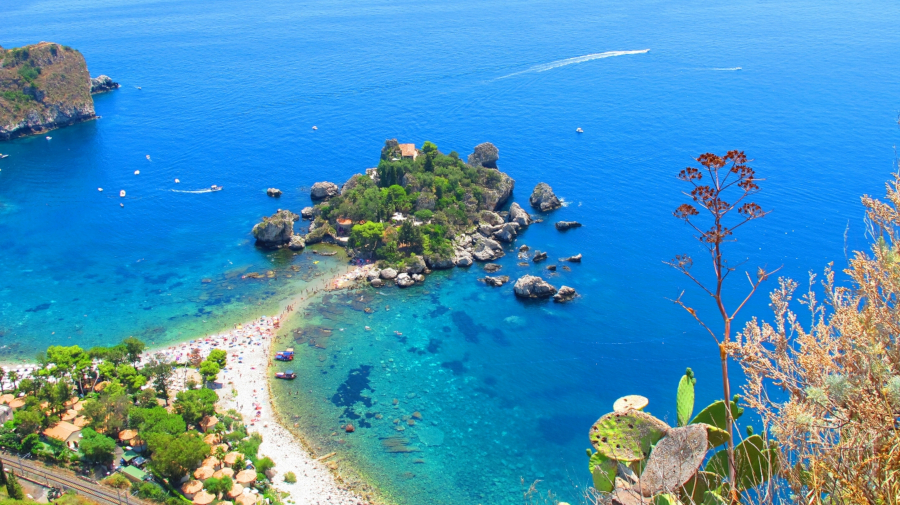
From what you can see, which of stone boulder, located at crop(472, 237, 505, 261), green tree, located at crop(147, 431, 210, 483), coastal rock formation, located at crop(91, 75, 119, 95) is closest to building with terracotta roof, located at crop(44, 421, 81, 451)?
green tree, located at crop(147, 431, 210, 483)

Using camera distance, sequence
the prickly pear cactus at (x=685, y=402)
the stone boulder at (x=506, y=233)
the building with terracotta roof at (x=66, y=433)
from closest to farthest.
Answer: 1. the prickly pear cactus at (x=685, y=402)
2. the building with terracotta roof at (x=66, y=433)
3. the stone boulder at (x=506, y=233)

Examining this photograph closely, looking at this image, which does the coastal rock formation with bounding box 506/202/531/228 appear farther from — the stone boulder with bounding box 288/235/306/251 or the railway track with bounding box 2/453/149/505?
the railway track with bounding box 2/453/149/505

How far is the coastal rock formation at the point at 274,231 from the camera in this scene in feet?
241

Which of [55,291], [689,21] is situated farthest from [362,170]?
[689,21]

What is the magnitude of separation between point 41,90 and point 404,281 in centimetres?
9133

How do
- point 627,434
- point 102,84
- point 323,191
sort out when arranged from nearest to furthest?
point 627,434 → point 323,191 → point 102,84

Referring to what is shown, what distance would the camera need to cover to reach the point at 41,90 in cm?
11669

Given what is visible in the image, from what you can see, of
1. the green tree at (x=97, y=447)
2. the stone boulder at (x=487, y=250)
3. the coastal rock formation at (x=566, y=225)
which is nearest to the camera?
the green tree at (x=97, y=447)

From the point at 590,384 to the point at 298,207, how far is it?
1881 inches

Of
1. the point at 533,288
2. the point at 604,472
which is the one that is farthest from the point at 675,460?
the point at 533,288

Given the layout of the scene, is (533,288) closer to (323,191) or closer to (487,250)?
(487,250)

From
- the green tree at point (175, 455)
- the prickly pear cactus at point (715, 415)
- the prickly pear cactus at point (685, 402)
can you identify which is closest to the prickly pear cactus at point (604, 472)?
the prickly pear cactus at point (685, 402)

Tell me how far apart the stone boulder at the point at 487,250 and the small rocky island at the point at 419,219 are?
11 centimetres

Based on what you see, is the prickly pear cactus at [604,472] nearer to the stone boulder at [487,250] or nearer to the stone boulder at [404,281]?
the stone boulder at [404,281]
